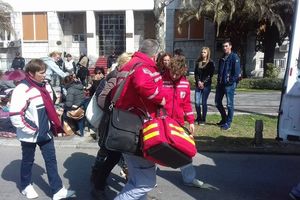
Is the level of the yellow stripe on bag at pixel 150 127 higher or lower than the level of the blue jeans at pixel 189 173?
higher

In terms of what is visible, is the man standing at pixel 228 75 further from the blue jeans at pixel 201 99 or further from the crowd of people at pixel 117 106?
the crowd of people at pixel 117 106

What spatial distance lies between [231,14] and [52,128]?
16.3 metres

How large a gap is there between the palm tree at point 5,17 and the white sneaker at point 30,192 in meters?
22.1

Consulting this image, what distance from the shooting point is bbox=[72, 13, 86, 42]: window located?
1096 inches

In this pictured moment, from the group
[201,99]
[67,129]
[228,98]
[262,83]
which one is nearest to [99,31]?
[262,83]

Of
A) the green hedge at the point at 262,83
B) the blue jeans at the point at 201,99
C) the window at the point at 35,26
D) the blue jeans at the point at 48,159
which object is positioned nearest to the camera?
the blue jeans at the point at 48,159

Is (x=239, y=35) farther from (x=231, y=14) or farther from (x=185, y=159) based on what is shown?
(x=185, y=159)

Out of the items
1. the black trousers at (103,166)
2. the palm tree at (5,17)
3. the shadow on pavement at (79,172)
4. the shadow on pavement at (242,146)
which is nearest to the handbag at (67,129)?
the shadow on pavement at (79,172)

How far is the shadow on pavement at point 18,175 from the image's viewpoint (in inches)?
213

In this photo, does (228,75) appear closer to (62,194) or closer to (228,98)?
(228,98)

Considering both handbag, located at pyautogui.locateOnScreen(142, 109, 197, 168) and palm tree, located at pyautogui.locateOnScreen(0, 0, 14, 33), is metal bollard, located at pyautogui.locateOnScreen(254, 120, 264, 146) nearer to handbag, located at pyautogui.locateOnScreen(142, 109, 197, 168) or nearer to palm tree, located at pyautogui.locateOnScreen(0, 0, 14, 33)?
handbag, located at pyautogui.locateOnScreen(142, 109, 197, 168)

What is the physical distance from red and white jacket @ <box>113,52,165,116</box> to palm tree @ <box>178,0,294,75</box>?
659 inches

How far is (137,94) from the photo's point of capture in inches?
145

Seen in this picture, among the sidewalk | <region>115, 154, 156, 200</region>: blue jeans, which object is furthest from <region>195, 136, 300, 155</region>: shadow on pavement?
<region>115, 154, 156, 200</region>: blue jeans
